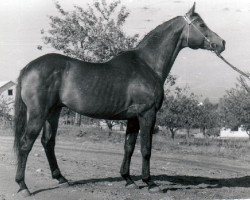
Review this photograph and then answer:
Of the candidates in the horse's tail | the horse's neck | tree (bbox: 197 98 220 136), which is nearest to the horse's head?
the horse's neck

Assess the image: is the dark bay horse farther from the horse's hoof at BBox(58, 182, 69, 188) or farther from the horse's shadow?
the horse's shadow

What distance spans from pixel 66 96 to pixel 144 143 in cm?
157

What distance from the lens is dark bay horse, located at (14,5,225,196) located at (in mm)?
6566

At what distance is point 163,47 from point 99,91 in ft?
5.18

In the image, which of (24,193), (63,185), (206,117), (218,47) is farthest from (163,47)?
(206,117)

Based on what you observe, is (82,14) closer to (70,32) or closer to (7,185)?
(70,32)

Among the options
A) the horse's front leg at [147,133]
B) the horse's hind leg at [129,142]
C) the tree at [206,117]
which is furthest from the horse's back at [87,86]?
the tree at [206,117]

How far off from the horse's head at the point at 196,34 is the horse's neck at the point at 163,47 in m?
0.12

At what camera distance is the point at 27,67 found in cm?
670

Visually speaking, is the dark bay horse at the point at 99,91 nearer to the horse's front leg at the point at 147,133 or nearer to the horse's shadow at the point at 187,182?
the horse's front leg at the point at 147,133

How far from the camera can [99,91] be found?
686 centimetres

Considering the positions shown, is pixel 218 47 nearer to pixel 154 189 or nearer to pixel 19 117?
pixel 154 189

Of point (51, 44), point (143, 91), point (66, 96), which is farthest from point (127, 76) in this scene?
point (51, 44)

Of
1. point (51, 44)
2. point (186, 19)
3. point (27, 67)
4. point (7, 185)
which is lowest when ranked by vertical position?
point (7, 185)
